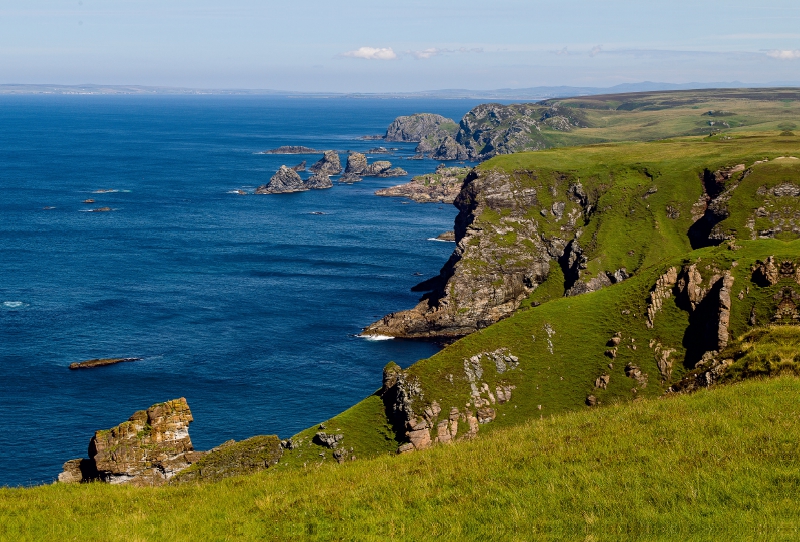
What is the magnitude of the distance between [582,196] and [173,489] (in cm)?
14439

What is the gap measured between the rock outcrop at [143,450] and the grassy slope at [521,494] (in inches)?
1307

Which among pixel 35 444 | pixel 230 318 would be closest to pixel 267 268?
pixel 230 318

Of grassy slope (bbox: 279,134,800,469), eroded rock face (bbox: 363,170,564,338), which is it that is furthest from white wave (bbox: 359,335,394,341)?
grassy slope (bbox: 279,134,800,469)

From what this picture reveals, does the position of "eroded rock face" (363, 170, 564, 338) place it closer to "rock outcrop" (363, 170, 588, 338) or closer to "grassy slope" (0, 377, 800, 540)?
"rock outcrop" (363, 170, 588, 338)

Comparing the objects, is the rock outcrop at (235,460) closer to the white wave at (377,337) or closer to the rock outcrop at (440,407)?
the rock outcrop at (440,407)

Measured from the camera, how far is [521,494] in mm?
22375

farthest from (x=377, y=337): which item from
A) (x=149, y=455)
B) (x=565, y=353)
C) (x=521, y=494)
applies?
(x=521, y=494)

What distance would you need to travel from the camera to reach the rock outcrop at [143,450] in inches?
2302

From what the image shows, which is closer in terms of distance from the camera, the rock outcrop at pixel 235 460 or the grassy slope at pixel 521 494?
the grassy slope at pixel 521 494

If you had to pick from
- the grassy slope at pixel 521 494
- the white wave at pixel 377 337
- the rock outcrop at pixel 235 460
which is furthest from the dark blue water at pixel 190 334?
the grassy slope at pixel 521 494

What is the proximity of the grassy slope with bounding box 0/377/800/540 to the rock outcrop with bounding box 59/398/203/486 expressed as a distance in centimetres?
3320

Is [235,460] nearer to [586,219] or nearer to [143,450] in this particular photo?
[143,450]

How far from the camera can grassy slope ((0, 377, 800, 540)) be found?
20.1m

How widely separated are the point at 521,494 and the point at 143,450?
45065mm
